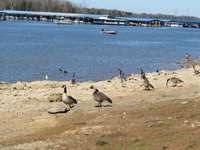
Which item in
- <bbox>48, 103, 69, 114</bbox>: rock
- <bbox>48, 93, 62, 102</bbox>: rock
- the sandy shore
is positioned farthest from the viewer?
<bbox>48, 93, 62, 102</bbox>: rock

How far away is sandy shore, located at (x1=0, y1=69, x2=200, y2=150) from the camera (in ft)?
46.7

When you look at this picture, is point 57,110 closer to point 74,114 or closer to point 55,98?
point 74,114

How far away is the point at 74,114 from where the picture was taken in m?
18.8

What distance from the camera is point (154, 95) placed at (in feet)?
76.1

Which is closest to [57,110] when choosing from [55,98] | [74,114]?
[74,114]

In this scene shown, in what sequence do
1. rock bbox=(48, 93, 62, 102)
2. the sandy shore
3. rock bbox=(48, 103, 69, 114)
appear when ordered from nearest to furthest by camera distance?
the sandy shore, rock bbox=(48, 103, 69, 114), rock bbox=(48, 93, 62, 102)

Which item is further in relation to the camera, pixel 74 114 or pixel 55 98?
pixel 55 98

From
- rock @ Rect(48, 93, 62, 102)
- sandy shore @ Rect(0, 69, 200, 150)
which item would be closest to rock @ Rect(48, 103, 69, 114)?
sandy shore @ Rect(0, 69, 200, 150)

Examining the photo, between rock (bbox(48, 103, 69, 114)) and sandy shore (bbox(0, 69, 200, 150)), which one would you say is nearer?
sandy shore (bbox(0, 69, 200, 150))

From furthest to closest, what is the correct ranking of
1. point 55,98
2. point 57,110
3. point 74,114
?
1. point 55,98
2. point 57,110
3. point 74,114

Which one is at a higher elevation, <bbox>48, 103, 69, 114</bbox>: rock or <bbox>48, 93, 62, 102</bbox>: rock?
<bbox>48, 103, 69, 114</bbox>: rock

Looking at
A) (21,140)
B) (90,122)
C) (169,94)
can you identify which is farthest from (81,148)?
(169,94)

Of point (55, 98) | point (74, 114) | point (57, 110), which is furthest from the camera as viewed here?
point (55, 98)

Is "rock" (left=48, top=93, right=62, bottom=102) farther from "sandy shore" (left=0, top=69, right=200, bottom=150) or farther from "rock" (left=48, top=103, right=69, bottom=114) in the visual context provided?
"rock" (left=48, top=103, right=69, bottom=114)
